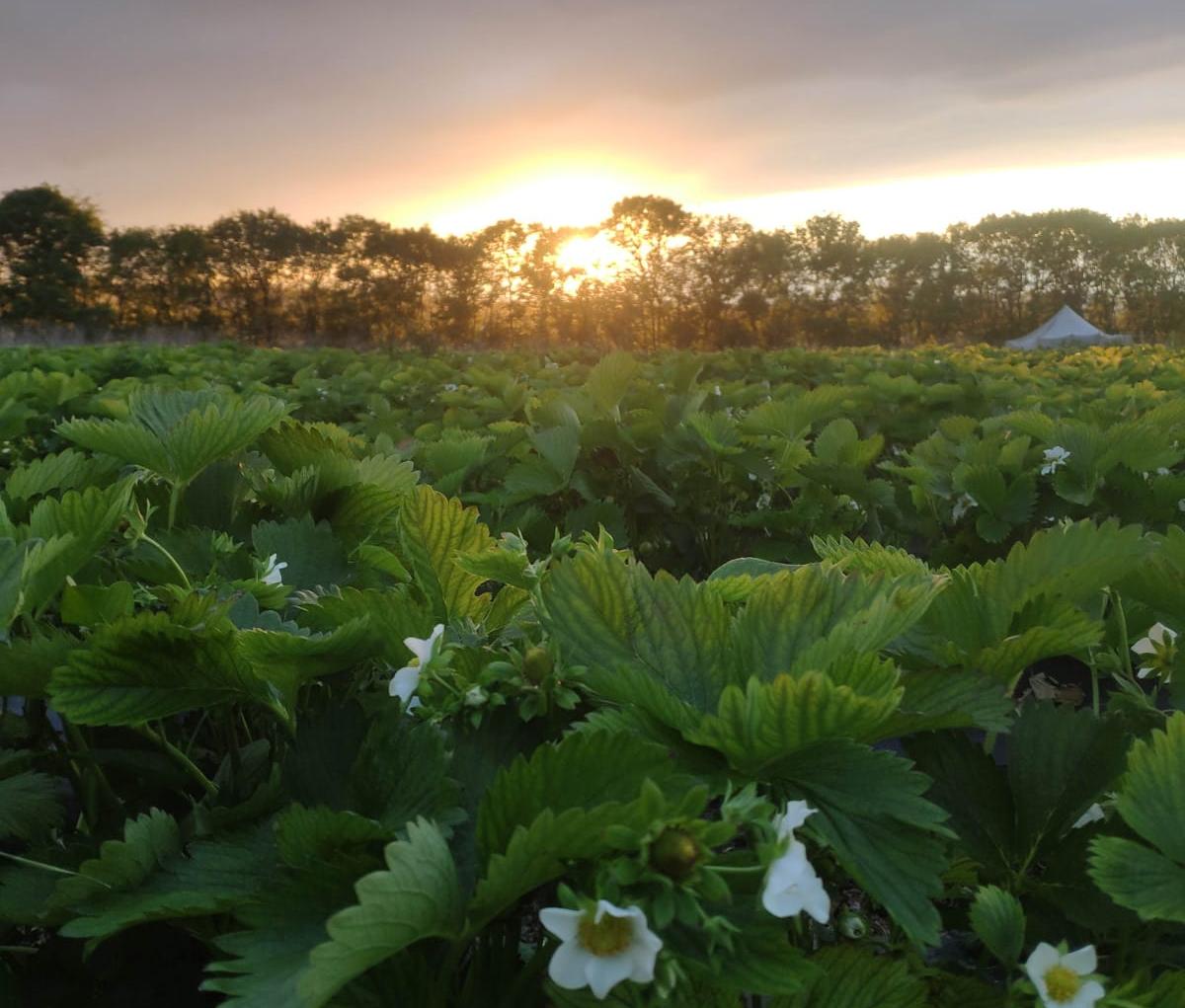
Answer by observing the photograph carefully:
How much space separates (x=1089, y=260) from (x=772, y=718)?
2480 inches

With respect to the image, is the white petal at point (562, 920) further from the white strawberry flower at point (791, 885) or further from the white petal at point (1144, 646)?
the white petal at point (1144, 646)

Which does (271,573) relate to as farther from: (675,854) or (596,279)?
(596,279)

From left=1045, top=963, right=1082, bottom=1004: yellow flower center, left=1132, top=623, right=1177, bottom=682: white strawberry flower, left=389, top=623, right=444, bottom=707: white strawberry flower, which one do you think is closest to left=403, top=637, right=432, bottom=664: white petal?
left=389, top=623, right=444, bottom=707: white strawberry flower

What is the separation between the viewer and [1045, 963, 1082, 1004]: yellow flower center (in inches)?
27.2

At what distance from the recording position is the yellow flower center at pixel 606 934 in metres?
0.57

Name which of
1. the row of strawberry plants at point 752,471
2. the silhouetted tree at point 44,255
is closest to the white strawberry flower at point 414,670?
the row of strawberry plants at point 752,471

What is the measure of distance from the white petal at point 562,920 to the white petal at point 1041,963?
34 centimetres

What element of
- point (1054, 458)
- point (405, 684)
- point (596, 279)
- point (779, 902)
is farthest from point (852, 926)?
point (596, 279)

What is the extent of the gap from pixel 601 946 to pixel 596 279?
44.1 m

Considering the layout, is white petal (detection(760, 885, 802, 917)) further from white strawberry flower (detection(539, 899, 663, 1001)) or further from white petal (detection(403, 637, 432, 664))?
white petal (detection(403, 637, 432, 664))

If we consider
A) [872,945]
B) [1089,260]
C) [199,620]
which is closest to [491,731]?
[199,620]

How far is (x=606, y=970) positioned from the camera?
56cm

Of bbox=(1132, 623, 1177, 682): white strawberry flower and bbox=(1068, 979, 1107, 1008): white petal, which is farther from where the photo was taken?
bbox=(1132, 623, 1177, 682): white strawberry flower

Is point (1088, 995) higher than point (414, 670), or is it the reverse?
point (414, 670)
